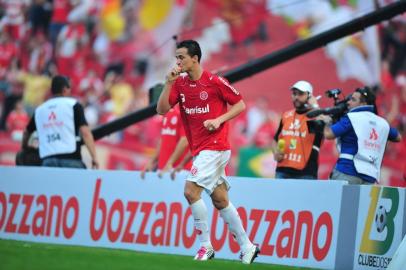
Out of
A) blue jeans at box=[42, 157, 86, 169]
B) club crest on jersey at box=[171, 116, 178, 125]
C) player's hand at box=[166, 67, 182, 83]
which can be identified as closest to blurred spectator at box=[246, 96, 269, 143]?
blue jeans at box=[42, 157, 86, 169]

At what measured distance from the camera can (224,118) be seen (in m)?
11.4

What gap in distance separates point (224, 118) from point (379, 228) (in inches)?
84.4

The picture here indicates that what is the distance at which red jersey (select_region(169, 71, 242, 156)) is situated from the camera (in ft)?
38.0

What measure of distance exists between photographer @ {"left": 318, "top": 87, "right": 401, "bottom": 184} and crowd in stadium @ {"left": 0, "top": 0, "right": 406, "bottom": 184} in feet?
41.5

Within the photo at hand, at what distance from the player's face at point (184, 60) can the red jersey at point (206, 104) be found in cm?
20

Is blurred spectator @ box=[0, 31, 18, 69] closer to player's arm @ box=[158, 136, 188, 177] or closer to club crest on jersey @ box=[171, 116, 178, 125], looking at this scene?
club crest on jersey @ box=[171, 116, 178, 125]

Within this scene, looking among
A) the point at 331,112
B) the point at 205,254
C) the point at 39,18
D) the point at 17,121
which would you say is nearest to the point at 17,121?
the point at 17,121

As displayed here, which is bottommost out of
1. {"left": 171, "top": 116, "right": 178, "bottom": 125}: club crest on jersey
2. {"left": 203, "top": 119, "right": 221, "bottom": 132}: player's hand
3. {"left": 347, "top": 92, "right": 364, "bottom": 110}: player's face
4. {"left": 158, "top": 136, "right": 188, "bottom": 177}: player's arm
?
{"left": 158, "top": 136, "right": 188, "bottom": 177}: player's arm


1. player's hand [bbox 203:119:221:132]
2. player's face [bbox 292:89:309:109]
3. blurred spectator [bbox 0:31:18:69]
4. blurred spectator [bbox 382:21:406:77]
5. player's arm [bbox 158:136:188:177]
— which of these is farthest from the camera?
blurred spectator [bbox 0:31:18:69]

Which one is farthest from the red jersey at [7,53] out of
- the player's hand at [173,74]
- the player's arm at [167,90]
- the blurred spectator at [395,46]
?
the player's hand at [173,74]

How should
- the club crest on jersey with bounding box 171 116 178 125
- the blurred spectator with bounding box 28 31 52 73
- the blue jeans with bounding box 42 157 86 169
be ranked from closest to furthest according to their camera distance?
the club crest on jersey with bounding box 171 116 178 125, the blue jeans with bounding box 42 157 86 169, the blurred spectator with bounding box 28 31 52 73

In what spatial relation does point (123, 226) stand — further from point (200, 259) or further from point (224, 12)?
point (224, 12)

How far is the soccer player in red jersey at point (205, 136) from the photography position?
11.5m

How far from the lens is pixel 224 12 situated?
2792cm
